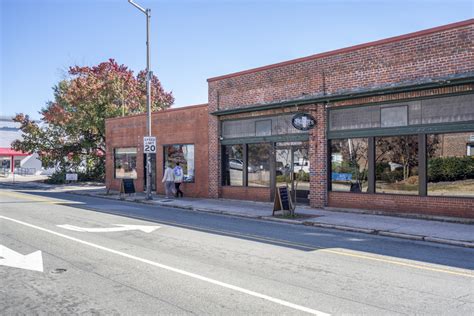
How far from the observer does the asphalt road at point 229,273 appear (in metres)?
5.41

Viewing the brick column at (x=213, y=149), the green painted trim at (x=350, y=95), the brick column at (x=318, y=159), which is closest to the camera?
the green painted trim at (x=350, y=95)

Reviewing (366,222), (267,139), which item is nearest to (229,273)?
(366,222)

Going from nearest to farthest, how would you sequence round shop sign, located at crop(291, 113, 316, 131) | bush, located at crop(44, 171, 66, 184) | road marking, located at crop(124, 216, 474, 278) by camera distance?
1. road marking, located at crop(124, 216, 474, 278)
2. round shop sign, located at crop(291, 113, 316, 131)
3. bush, located at crop(44, 171, 66, 184)

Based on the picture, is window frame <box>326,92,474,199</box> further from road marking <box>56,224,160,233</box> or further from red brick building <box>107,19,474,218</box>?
road marking <box>56,224,160,233</box>

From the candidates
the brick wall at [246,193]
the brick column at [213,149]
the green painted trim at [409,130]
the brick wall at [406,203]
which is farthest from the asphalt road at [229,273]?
the brick column at [213,149]

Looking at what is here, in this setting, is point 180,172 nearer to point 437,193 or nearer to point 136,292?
point 437,193

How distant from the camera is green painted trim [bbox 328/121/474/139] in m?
12.6

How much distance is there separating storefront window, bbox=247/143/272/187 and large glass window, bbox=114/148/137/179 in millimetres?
9189

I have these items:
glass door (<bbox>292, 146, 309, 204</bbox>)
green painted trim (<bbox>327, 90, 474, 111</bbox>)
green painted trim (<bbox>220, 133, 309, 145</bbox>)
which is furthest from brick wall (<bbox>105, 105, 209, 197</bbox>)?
green painted trim (<bbox>327, 90, 474, 111</bbox>)

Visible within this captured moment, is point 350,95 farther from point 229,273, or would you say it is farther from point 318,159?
point 229,273

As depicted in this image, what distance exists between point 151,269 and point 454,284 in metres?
4.71

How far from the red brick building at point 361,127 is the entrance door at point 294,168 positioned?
4 centimetres

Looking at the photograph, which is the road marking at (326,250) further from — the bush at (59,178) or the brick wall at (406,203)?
the bush at (59,178)

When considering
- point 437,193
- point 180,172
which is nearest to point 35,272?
point 437,193
